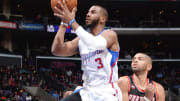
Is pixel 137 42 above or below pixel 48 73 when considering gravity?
above

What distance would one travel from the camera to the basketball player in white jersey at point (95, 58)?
12.5 feet

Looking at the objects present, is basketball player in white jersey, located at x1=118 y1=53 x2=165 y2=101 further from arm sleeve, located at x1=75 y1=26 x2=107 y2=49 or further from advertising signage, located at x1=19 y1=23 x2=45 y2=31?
advertising signage, located at x1=19 y1=23 x2=45 y2=31

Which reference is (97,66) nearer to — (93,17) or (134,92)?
(93,17)

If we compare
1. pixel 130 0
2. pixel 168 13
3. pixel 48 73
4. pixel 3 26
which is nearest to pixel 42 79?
pixel 48 73

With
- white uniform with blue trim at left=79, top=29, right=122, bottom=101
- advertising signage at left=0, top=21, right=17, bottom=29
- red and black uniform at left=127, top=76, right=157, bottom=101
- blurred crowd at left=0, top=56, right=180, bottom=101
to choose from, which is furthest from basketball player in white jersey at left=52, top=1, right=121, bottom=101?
advertising signage at left=0, top=21, right=17, bottom=29

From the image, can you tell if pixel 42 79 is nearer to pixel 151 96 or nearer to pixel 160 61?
pixel 160 61

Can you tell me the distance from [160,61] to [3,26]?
1375cm

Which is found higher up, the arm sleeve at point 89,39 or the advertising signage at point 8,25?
the advertising signage at point 8,25

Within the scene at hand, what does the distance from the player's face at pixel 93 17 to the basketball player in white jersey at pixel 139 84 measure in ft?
6.68

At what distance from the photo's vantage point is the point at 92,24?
416cm

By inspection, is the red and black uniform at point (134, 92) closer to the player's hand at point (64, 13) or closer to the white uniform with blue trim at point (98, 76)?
the white uniform with blue trim at point (98, 76)

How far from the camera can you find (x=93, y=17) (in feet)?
13.6

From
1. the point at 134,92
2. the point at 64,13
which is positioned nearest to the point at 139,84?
the point at 134,92

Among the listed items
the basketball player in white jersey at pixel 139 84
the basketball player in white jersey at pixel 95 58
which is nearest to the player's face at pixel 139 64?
the basketball player in white jersey at pixel 139 84
